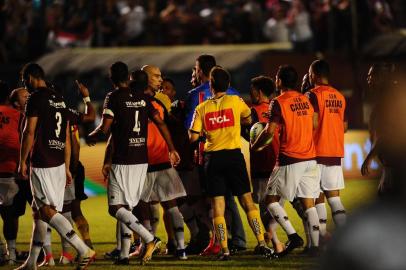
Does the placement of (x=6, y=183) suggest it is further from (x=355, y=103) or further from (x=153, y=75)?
(x=355, y=103)

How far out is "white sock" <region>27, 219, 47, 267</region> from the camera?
29.3ft

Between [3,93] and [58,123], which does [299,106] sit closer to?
[58,123]

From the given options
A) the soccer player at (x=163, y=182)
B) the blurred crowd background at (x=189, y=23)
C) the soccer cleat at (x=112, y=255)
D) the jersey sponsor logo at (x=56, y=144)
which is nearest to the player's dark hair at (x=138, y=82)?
the soccer player at (x=163, y=182)

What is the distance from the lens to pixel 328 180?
33.3 feet

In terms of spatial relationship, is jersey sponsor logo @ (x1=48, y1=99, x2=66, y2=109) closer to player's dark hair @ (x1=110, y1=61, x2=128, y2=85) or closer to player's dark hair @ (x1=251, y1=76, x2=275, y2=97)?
player's dark hair @ (x1=110, y1=61, x2=128, y2=85)

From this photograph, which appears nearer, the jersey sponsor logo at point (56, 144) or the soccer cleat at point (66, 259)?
the jersey sponsor logo at point (56, 144)

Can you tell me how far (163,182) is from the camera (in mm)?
10117

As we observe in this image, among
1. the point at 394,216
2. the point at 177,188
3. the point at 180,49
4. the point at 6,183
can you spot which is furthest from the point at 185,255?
the point at 180,49

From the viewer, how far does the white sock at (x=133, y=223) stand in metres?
9.22

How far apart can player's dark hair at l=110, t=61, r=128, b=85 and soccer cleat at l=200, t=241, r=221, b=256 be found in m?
2.26

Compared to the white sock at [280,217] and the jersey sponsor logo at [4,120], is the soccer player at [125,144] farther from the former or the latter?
the jersey sponsor logo at [4,120]

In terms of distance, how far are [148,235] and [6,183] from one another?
2104 mm

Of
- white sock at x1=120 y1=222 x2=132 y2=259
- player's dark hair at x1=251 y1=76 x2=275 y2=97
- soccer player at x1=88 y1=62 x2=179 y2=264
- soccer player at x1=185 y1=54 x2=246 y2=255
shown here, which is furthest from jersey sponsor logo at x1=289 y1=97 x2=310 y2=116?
white sock at x1=120 y1=222 x2=132 y2=259

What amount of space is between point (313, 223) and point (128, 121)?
218cm
